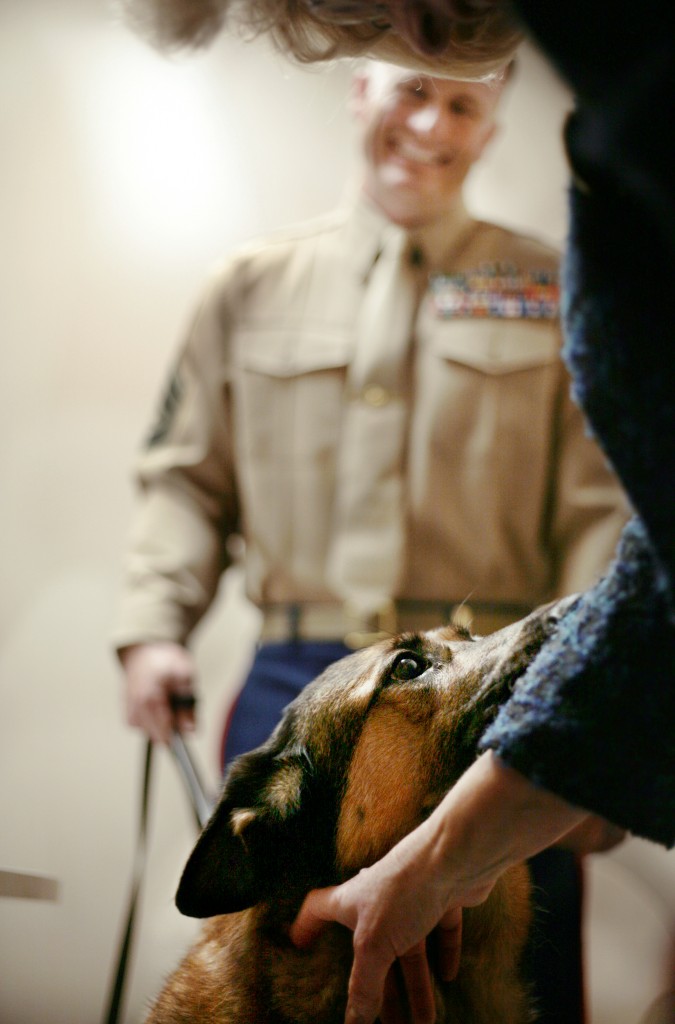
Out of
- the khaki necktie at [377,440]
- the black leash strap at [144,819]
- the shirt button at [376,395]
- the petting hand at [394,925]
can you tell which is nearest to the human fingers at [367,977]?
the petting hand at [394,925]

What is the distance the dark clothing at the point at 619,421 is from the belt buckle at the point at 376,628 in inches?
6.9

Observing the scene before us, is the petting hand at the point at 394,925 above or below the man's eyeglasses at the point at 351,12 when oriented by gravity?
below

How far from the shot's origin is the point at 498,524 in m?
0.58

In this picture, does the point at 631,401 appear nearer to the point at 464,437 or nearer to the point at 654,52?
the point at 654,52

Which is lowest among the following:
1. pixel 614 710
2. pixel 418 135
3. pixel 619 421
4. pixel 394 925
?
pixel 394 925

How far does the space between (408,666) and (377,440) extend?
0.18 metres

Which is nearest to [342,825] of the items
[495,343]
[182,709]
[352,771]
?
[352,771]

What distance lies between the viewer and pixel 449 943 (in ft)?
1.41

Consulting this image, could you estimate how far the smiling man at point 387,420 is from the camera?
538 millimetres

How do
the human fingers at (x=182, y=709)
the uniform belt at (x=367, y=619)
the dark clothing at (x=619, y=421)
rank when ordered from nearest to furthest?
the dark clothing at (x=619, y=421)
the uniform belt at (x=367, y=619)
the human fingers at (x=182, y=709)

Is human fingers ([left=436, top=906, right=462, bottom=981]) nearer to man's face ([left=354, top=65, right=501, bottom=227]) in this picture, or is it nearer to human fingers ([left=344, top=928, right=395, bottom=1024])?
human fingers ([left=344, top=928, right=395, bottom=1024])

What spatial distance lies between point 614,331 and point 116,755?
1.92 ft

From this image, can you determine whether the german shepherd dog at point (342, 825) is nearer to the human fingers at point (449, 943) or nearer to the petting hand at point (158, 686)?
the human fingers at point (449, 943)

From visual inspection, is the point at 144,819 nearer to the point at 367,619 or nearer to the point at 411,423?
the point at 367,619
